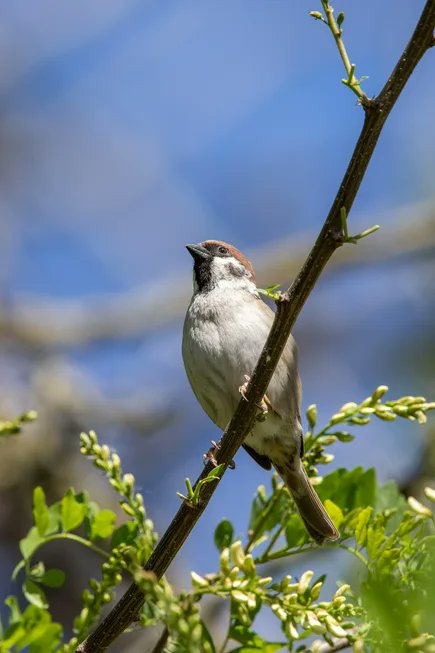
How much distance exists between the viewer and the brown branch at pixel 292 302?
59.7 inches

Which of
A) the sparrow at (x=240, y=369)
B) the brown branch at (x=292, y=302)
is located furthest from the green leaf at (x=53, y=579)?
the sparrow at (x=240, y=369)

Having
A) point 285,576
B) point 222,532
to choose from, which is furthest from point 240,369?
point 285,576

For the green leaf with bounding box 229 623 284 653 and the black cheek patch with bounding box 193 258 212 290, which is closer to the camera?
the green leaf with bounding box 229 623 284 653

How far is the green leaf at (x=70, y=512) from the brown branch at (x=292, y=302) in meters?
0.23

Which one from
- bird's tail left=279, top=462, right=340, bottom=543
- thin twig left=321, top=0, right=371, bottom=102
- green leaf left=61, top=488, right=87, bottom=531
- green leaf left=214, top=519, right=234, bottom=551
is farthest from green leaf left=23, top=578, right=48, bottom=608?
thin twig left=321, top=0, right=371, bottom=102

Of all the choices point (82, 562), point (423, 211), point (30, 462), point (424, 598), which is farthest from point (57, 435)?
point (424, 598)

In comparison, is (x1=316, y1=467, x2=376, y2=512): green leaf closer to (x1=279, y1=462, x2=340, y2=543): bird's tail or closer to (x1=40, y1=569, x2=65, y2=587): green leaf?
(x1=279, y1=462, x2=340, y2=543): bird's tail

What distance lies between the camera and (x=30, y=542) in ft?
6.16

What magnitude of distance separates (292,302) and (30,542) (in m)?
0.76

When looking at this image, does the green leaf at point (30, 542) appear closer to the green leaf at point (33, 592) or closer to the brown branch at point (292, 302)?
the green leaf at point (33, 592)

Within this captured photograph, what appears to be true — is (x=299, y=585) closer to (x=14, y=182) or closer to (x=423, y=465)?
(x=423, y=465)

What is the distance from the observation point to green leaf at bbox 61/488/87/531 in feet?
6.27

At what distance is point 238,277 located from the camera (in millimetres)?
4484

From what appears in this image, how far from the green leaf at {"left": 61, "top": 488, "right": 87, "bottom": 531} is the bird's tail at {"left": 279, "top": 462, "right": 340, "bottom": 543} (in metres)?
0.54
